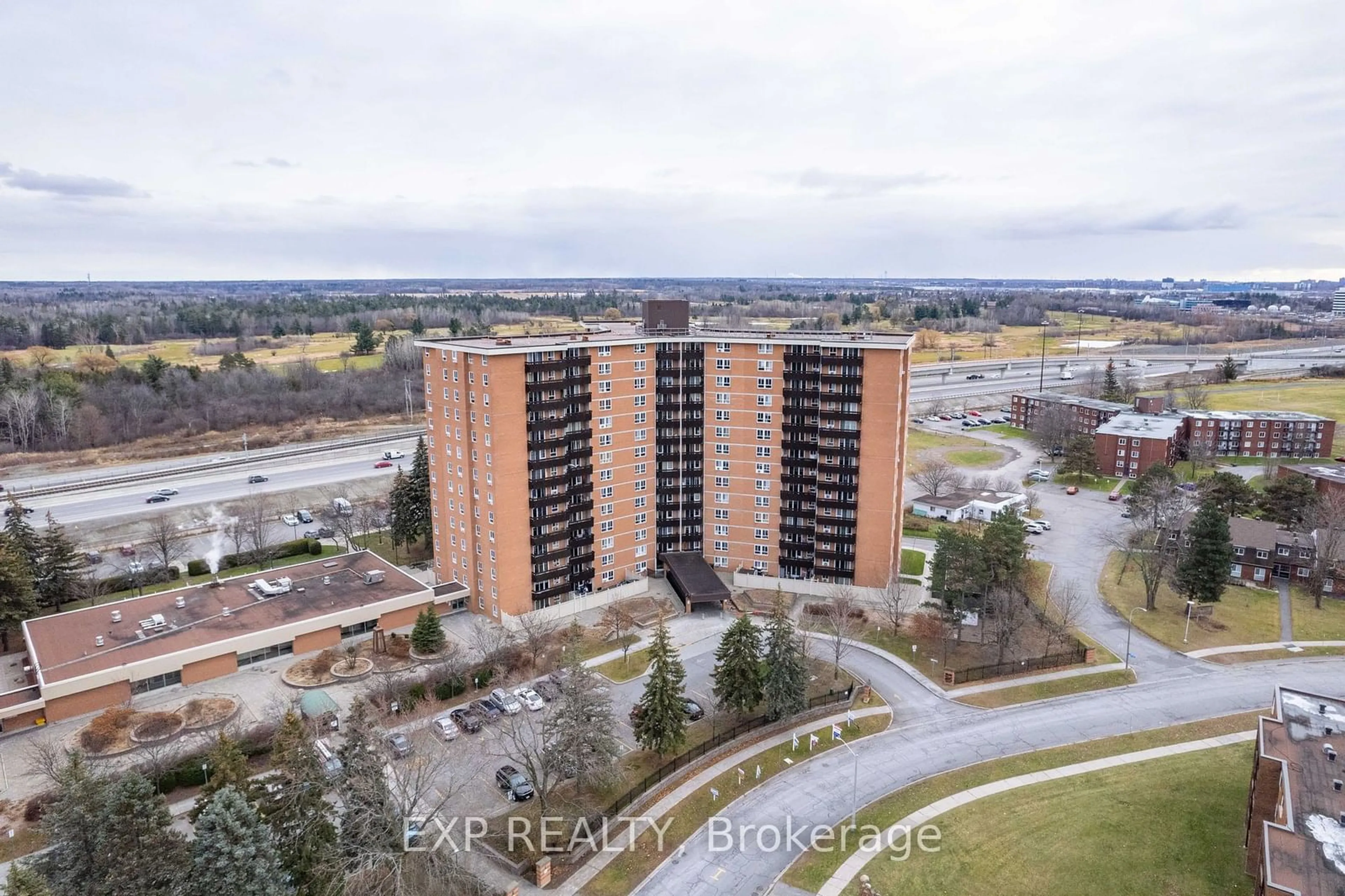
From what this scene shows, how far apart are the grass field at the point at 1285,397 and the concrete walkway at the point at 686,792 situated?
128 meters

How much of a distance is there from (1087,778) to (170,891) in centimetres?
4529

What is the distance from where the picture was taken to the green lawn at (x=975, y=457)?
11819 cm

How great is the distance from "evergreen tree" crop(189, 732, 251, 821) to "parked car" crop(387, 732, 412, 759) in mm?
9380

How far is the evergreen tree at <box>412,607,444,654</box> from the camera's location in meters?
58.7

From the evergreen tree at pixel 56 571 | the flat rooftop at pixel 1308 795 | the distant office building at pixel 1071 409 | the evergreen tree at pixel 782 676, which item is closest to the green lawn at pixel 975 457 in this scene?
the distant office building at pixel 1071 409

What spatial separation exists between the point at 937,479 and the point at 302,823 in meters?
82.9

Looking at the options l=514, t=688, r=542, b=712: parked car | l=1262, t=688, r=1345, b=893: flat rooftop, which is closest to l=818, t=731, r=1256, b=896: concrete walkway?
l=1262, t=688, r=1345, b=893: flat rooftop

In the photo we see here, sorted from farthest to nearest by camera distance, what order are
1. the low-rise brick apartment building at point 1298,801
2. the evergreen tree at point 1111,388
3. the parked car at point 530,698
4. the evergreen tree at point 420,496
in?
the evergreen tree at point 1111,388, the evergreen tree at point 420,496, the parked car at point 530,698, the low-rise brick apartment building at point 1298,801

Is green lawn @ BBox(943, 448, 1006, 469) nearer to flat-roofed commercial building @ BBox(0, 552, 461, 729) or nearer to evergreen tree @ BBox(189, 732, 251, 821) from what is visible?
flat-roofed commercial building @ BBox(0, 552, 461, 729)

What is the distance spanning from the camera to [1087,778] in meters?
44.6

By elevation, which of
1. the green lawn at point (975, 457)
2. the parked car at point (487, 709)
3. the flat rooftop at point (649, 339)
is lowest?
the parked car at point (487, 709)

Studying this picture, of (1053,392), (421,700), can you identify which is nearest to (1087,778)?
(421,700)

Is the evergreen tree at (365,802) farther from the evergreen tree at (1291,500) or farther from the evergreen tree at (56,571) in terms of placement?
the evergreen tree at (1291,500)

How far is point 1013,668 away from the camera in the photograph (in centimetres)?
5678
